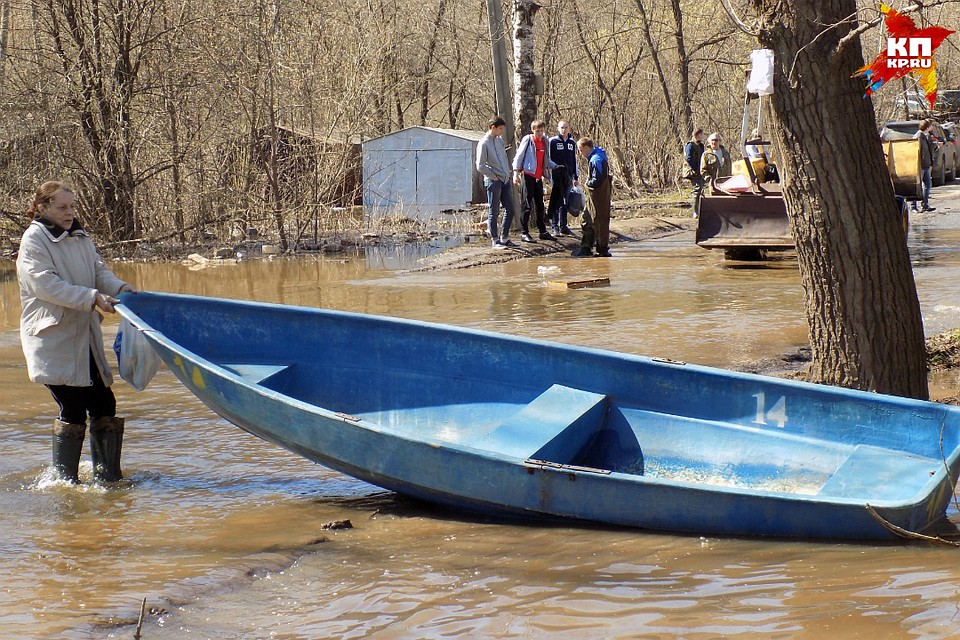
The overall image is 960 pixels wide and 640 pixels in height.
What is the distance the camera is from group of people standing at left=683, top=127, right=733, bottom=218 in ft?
66.3

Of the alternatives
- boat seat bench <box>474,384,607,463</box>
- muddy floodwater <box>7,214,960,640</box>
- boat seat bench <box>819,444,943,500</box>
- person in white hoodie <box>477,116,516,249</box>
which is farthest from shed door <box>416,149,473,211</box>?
boat seat bench <box>819,444,943,500</box>

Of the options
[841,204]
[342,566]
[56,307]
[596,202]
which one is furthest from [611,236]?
[342,566]

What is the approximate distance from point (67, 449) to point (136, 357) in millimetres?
618

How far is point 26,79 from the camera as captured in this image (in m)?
17.0

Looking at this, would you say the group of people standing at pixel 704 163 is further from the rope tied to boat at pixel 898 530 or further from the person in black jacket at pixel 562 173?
the rope tied to boat at pixel 898 530

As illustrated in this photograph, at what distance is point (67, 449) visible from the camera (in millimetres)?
5977

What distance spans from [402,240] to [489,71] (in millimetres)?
14285

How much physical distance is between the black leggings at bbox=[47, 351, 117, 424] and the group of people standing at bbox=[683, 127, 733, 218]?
579 inches

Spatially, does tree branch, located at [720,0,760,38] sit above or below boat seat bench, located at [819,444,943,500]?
above

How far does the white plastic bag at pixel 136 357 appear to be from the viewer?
5934mm

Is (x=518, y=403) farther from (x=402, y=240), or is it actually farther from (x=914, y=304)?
(x=402, y=240)

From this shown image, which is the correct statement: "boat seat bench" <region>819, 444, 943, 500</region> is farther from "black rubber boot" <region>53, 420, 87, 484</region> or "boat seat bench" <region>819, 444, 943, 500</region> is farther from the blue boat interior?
"black rubber boot" <region>53, 420, 87, 484</region>

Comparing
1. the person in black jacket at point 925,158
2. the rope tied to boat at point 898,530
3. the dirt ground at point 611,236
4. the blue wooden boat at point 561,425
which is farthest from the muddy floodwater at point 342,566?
the person in black jacket at point 925,158

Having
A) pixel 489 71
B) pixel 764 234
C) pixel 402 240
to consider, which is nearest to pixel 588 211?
pixel 764 234
